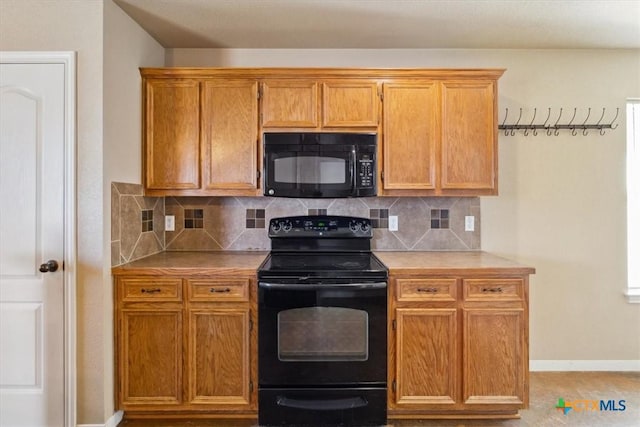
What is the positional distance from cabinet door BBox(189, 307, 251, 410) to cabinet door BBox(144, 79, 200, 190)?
37.3 inches

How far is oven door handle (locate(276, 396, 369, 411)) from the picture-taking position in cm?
205

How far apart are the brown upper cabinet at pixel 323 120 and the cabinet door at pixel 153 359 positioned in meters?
0.87

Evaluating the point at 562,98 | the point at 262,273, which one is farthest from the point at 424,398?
the point at 562,98

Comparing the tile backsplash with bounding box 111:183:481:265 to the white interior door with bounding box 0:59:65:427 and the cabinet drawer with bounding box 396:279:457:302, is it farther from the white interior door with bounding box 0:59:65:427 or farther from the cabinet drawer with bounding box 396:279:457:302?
the white interior door with bounding box 0:59:65:427

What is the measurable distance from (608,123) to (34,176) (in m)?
4.02

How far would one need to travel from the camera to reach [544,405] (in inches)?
92.6

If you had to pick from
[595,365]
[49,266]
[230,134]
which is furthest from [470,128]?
[49,266]

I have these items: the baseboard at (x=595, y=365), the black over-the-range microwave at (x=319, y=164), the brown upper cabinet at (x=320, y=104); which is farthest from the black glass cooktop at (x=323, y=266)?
the baseboard at (x=595, y=365)

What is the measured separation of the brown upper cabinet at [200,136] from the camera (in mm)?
2451

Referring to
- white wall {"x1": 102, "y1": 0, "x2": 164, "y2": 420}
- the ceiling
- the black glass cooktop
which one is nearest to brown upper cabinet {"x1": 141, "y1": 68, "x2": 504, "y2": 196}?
white wall {"x1": 102, "y1": 0, "x2": 164, "y2": 420}

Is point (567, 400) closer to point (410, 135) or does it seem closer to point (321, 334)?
point (321, 334)

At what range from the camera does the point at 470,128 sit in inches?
96.9

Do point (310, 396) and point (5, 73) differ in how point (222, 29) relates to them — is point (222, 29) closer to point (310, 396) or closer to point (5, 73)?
point (5, 73)

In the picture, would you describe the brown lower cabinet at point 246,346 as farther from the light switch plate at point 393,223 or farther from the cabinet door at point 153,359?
the light switch plate at point 393,223
